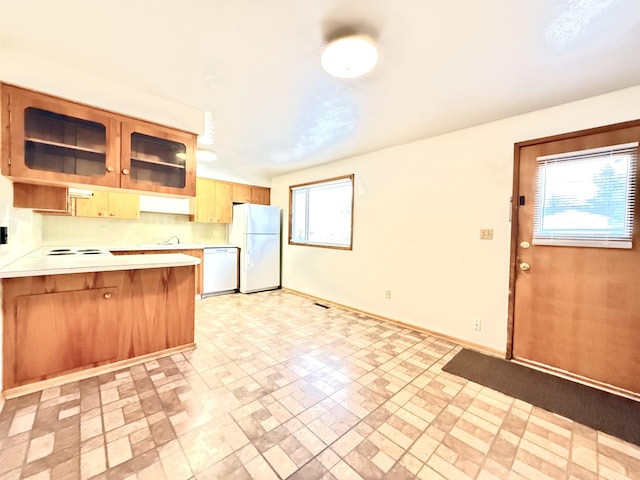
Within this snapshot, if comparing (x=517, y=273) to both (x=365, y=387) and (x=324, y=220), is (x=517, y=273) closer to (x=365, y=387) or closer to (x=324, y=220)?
(x=365, y=387)

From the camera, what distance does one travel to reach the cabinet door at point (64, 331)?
1.87m

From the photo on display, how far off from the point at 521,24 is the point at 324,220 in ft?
11.4

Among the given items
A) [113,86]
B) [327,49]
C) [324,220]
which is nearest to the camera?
[327,49]

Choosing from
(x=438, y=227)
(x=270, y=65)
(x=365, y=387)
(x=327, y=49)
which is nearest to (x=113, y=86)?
(x=270, y=65)

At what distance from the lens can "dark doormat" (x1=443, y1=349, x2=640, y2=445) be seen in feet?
5.53

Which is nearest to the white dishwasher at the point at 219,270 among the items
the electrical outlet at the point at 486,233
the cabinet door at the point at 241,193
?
the cabinet door at the point at 241,193

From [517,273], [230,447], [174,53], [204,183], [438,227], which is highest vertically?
[174,53]

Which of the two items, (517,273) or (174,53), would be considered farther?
(517,273)

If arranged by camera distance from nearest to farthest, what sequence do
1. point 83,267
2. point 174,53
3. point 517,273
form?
point 174,53, point 83,267, point 517,273

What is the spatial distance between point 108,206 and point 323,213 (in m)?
3.23

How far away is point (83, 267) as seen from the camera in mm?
1949

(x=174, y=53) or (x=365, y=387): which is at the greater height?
(x=174, y=53)

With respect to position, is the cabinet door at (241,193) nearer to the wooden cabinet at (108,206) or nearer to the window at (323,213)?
the window at (323,213)

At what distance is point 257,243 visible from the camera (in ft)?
15.9
